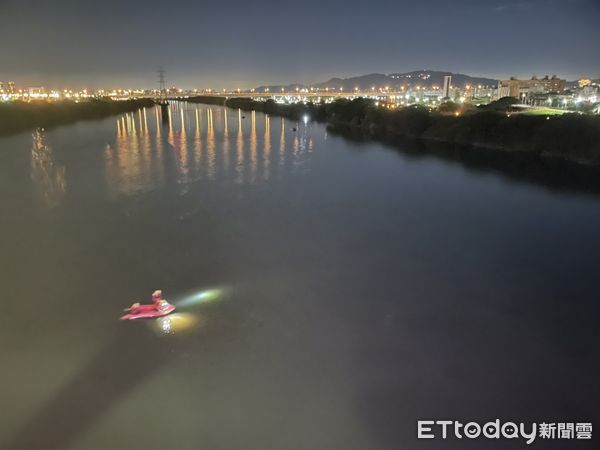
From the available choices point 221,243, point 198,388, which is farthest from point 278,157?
point 198,388

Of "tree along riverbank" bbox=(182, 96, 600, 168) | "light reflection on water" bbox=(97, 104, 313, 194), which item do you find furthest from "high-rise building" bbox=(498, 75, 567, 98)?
"light reflection on water" bbox=(97, 104, 313, 194)

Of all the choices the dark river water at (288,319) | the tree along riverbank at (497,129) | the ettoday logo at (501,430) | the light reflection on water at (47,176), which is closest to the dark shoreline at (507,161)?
the tree along riverbank at (497,129)

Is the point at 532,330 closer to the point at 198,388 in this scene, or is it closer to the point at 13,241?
the point at 198,388

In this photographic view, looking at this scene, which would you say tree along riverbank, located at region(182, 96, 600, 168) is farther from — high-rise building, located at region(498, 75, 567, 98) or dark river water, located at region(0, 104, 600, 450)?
high-rise building, located at region(498, 75, 567, 98)

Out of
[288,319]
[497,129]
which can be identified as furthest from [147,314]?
[497,129]

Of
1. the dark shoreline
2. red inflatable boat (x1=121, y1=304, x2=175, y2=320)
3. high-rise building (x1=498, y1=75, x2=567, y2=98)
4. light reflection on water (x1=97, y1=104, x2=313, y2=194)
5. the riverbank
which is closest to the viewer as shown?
red inflatable boat (x1=121, y1=304, x2=175, y2=320)

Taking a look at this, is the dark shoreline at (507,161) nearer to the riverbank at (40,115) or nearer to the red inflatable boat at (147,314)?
the red inflatable boat at (147,314)
